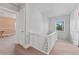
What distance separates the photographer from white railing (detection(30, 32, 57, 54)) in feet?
5.82

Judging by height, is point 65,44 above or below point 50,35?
below

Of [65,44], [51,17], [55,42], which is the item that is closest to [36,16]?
[51,17]

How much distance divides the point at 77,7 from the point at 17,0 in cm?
98

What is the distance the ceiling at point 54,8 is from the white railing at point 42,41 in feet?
1.16

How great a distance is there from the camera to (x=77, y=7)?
172 cm

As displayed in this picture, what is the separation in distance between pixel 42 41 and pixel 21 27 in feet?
1.38

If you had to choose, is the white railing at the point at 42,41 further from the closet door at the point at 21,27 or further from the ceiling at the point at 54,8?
the ceiling at the point at 54,8

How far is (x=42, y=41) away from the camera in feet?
5.89

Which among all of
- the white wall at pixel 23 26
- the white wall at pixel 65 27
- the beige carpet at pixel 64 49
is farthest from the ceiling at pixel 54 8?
the beige carpet at pixel 64 49

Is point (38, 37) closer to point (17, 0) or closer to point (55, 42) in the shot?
point (55, 42)

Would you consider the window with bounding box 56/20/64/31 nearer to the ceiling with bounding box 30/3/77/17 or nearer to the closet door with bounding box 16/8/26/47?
the ceiling with bounding box 30/3/77/17

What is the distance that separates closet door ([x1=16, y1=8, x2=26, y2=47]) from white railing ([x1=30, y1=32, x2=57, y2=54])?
13 cm

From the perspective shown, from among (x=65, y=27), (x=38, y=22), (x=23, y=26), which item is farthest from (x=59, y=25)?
(x=23, y=26)
